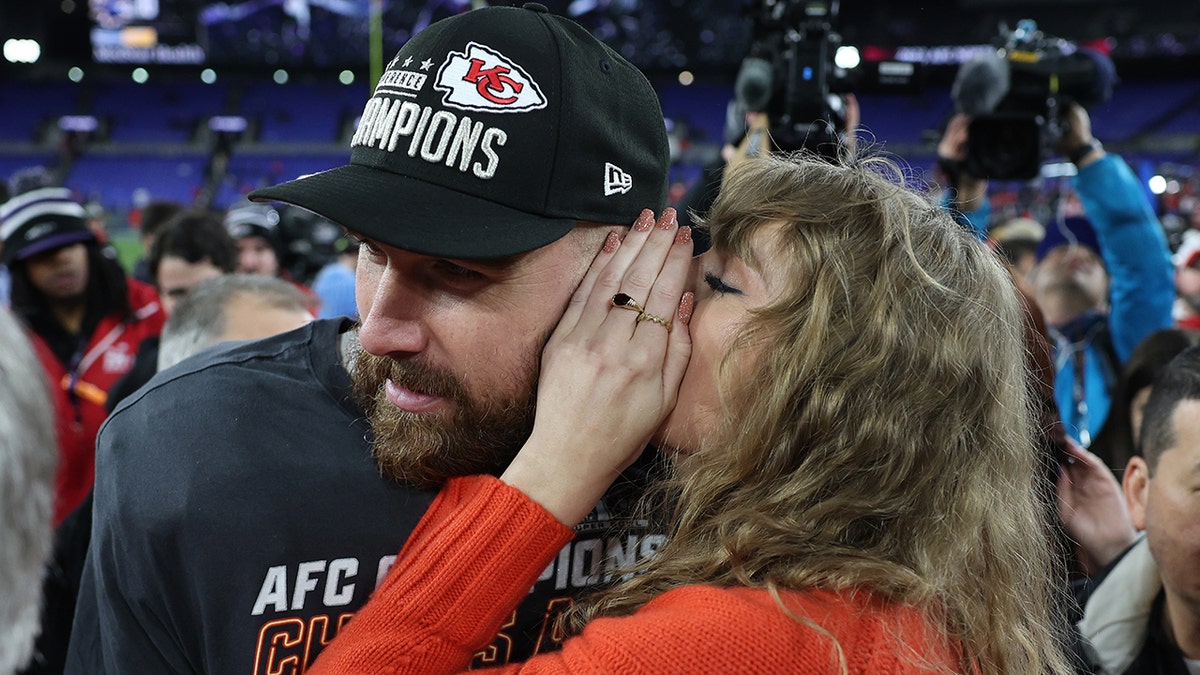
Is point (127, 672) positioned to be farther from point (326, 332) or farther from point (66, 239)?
point (66, 239)

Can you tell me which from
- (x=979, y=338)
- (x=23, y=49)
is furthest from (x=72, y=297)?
(x=23, y=49)

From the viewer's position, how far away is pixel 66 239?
3449mm

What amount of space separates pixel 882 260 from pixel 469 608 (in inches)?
25.0

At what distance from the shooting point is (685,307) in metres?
1.31

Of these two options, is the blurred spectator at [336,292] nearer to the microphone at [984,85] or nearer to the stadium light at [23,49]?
the microphone at [984,85]

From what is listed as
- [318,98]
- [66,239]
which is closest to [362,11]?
[318,98]

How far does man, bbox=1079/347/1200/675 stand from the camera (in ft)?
5.61

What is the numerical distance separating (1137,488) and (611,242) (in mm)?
1229

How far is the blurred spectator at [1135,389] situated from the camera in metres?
2.54

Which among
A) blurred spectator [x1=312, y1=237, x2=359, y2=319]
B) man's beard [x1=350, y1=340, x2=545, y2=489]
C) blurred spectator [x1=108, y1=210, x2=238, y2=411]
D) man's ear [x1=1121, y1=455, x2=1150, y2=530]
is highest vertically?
man's beard [x1=350, y1=340, x2=545, y2=489]

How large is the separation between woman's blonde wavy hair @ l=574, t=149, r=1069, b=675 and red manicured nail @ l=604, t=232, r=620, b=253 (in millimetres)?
138

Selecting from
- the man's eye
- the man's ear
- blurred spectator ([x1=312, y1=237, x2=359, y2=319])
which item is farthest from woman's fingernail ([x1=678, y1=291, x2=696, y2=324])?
blurred spectator ([x1=312, y1=237, x2=359, y2=319])

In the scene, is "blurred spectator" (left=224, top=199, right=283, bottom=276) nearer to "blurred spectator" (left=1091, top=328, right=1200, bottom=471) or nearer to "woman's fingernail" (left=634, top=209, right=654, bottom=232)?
"blurred spectator" (left=1091, top=328, right=1200, bottom=471)

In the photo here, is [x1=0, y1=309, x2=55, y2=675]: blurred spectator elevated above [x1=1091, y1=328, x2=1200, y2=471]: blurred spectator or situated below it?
above
